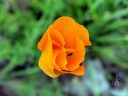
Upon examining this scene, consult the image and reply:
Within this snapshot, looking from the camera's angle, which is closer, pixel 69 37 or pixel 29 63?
pixel 69 37

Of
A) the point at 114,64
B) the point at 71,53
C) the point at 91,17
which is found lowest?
the point at 114,64

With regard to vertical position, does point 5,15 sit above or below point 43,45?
below

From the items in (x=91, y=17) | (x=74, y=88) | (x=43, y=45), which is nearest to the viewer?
(x=43, y=45)

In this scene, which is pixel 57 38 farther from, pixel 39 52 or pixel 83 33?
pixel 39 52

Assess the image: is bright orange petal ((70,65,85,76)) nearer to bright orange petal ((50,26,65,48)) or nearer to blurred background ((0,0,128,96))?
bright orange petal ((50,26,65,48))

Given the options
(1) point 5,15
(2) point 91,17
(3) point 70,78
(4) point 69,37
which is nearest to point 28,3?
(1) point 5,15

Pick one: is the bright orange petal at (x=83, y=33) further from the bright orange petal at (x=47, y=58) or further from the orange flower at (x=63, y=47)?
the bright orange petal at (x=47, y=58)

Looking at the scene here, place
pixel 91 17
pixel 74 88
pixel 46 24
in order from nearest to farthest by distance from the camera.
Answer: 1. pixel 46 24
2. pixel 91 17
3. pixel 74 88

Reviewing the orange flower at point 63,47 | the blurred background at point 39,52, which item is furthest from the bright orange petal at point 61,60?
the blurred background at point 39,52

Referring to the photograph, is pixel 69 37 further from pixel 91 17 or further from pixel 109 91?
pixel 109 91
